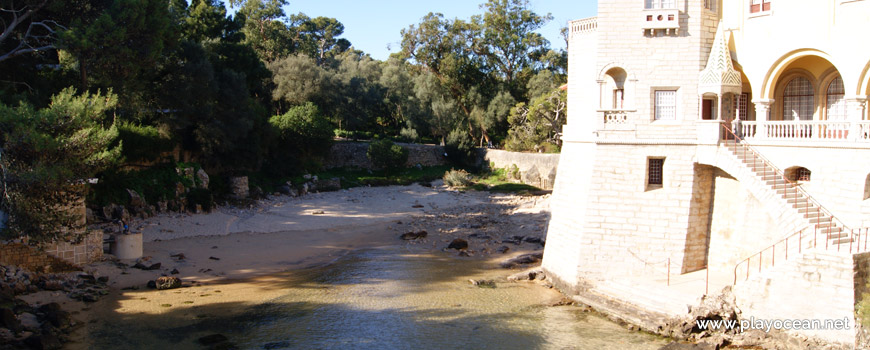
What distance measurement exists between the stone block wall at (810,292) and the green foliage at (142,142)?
2604 centimetres

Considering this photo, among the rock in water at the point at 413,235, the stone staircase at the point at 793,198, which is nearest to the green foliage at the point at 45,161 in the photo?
the rock in water at the point at 413,235

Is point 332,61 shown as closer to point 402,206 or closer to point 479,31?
point 479,31

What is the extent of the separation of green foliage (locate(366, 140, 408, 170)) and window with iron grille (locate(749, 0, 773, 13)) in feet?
93.8

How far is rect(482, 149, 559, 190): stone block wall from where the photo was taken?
3953cm

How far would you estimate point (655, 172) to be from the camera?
18.2 metres

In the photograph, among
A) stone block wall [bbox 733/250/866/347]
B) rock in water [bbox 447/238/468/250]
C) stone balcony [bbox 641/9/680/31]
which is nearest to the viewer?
stone block wall [bbox 733/250/866/347]

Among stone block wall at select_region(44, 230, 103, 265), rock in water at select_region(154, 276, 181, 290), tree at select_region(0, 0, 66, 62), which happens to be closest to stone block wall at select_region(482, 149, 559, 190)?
rock in water at select_region(154, 276, 181, 290)

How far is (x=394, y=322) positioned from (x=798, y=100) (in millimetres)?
13574

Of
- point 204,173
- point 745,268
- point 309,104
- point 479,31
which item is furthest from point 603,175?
point 479,31

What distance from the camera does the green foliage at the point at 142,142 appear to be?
28.4 meters

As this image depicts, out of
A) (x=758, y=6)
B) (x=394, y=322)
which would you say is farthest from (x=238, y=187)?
(x=758, y=6)

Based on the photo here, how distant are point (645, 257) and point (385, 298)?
25.7ft

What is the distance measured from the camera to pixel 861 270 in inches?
521

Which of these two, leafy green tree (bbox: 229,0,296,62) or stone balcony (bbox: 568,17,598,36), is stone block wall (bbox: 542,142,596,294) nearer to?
stone balcony (bbox: 568,17,598,36)
